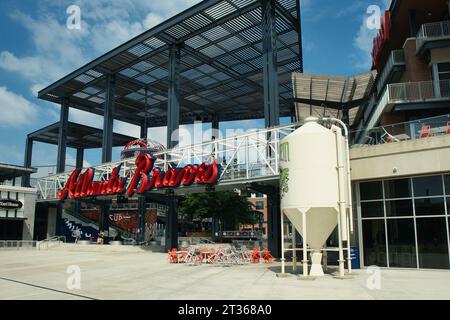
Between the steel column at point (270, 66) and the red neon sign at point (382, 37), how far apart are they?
11.2 meters

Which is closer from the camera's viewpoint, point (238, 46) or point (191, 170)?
point (191, 170)

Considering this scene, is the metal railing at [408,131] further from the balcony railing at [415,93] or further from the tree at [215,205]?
the tree at [215,205]

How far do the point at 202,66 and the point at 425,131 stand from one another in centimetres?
3238

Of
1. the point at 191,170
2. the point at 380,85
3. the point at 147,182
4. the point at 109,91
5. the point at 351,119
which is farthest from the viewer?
the point at 109,91

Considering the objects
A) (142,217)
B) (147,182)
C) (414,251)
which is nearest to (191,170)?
(147,182)

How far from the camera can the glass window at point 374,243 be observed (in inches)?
909

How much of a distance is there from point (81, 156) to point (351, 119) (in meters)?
Answer: 55.5

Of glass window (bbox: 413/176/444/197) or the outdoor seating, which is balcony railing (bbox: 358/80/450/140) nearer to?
glass window (bbox: 413/176/444/197)

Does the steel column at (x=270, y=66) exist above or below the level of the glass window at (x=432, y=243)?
above

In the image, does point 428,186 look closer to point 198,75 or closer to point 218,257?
point 218,257

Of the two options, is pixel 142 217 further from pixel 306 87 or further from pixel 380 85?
pixel 380 85

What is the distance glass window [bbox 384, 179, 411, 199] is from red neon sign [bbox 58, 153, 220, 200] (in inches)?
531

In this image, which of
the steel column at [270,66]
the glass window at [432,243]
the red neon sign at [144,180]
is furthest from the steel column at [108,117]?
the glass window at [432,243]

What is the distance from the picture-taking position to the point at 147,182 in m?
36.7
